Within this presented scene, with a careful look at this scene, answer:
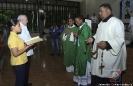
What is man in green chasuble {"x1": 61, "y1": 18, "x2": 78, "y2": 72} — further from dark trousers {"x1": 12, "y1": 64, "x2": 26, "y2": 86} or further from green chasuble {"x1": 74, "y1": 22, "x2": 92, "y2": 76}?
dark trousers {"x1": 12, "y1": 64, "x2": 26, "y2": 86}

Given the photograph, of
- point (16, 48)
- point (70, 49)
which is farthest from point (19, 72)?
point (70, 49)

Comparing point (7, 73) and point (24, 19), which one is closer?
point (24, 19)

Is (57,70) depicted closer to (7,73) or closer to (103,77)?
(7,73)

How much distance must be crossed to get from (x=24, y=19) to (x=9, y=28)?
30.3 inches

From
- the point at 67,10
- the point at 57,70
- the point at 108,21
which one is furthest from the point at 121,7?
the point at 108,21

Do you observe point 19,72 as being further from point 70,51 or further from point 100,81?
point 70,51

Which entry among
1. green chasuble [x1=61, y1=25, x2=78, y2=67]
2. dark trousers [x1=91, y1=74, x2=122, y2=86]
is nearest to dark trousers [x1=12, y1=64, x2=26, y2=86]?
dark trousers [x1=91, y1=74, x2=122, y2=86]

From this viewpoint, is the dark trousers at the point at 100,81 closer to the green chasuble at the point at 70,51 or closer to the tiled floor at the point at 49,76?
the tiled floor at the point at 49,76

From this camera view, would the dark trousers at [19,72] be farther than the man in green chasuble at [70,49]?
No

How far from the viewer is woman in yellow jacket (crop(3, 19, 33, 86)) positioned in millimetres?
2434

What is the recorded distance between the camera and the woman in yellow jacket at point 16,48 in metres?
2.43

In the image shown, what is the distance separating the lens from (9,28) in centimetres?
259

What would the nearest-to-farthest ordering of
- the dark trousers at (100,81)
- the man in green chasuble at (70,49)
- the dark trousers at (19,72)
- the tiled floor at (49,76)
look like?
the dark trousers at (100,81) → the dark trousers at (19,72) → the tiled floor at (49,76) → the man in green chasuble at (70,49)

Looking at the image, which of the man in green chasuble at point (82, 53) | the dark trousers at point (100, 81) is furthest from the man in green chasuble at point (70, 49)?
the dark trousers at point (100, 81)
